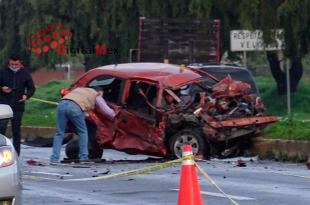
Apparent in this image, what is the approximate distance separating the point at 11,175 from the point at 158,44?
872 inches

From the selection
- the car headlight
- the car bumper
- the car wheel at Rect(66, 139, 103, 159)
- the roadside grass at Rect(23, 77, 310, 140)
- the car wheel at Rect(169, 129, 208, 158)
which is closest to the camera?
the car bumper

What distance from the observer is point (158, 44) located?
3012cm

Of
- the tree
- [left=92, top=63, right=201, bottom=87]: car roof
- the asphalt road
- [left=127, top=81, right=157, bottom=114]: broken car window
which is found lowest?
the asphalt road

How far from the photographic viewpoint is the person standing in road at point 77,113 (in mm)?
16844

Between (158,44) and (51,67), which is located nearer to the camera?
(158,44)

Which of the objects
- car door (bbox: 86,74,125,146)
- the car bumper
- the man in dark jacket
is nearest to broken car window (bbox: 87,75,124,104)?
car door (bbox: 86,74,125,146)

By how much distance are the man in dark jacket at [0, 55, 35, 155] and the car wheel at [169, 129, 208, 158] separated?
250 centimetres

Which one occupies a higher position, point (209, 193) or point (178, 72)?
point (178, 72)

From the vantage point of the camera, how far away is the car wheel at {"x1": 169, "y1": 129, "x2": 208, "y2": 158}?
56.9 feet

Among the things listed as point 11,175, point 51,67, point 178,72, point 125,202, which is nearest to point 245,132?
point 178,72

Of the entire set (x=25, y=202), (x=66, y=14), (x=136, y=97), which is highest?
(x=66, y=14)

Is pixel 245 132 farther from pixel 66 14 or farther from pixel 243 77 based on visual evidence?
pixel 66 14

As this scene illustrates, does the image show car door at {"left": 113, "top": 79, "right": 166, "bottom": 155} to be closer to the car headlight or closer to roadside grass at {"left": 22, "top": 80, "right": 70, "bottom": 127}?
the car headlight

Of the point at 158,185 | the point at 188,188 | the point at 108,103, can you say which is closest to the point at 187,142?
the point at 108,103
